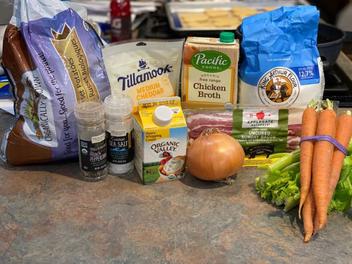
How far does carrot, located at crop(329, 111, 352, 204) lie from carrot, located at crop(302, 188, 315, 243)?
4 centimetres

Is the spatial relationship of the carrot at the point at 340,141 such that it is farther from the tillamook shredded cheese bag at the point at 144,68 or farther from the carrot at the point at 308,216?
the tillamook shredded cheese bag at the point at 144,68

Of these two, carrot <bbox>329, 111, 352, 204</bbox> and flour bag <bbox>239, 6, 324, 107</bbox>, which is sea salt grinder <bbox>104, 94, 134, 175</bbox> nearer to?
flour bag <bbox>239, 6, 324, 107</bbox>

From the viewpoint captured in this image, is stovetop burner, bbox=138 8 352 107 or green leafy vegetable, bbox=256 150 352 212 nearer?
green leafy vegetable, bbox=256 150 352 212

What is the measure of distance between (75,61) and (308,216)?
561mm

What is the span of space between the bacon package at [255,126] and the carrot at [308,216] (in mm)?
194

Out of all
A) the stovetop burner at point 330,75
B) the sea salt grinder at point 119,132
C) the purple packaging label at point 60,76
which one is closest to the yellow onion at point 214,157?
the sea salt grinder at point 119,132

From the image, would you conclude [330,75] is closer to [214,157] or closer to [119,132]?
[214,157]

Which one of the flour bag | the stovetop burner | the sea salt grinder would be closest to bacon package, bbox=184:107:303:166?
the flour bag


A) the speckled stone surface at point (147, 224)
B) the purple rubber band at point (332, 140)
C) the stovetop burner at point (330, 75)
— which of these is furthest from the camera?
the stovetop burner at point (330, 75)

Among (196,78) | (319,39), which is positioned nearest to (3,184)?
(196,78)

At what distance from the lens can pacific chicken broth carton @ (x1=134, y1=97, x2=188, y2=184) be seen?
933 mm

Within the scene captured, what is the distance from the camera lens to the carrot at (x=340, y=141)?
2.87 ft

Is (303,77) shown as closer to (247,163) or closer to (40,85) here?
(247,163)

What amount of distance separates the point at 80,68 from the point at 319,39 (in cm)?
81
